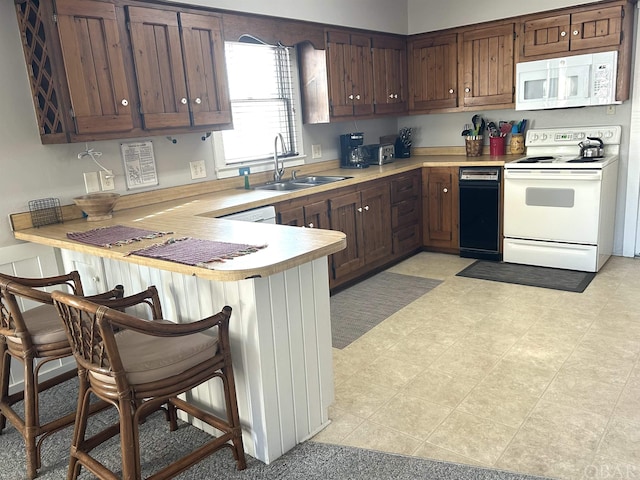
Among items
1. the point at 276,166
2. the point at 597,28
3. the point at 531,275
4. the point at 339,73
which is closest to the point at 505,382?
the point at 531,275

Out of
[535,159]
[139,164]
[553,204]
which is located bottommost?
[553,204]

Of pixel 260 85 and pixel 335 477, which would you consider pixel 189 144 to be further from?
pixel 335 477

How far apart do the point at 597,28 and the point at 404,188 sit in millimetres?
2035

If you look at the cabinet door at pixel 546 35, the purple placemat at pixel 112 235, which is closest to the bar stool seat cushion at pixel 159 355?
the purple placemat at pixel 112 235

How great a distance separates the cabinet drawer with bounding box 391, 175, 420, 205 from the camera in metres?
4.65

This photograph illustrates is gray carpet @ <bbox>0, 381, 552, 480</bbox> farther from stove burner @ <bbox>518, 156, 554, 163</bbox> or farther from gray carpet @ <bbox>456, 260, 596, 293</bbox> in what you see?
stove burner @ <bbox>518, 156, 554, 163</bbox>

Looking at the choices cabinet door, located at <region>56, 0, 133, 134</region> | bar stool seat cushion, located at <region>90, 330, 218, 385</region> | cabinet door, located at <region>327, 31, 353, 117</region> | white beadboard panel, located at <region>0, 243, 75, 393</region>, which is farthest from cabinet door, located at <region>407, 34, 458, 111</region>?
bar stool seat cushion, located at <region>90, 330, 218, 385</region>

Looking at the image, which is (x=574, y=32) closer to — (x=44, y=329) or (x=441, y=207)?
(x=441, y=207)

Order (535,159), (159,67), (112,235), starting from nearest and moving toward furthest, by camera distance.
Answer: (112,235)
(159,67)
(535,159)

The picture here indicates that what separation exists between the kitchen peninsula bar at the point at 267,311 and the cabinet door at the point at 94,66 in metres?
0.74

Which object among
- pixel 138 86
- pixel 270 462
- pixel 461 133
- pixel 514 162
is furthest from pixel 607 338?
pixel 138 86

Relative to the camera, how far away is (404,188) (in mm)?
4793

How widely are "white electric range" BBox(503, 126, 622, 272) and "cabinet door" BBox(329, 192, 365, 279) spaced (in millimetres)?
1357

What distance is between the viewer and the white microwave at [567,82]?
4.12 meters
